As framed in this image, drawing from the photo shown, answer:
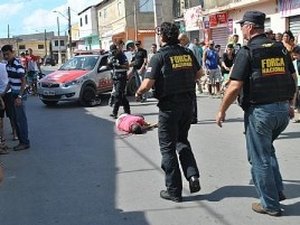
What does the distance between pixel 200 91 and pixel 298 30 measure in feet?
16.9

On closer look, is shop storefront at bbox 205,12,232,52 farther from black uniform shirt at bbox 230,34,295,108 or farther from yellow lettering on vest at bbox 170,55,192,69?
black uniform shirt at bbox 230,34,295,108

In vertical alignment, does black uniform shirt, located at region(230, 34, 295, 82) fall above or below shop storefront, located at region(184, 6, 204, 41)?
below

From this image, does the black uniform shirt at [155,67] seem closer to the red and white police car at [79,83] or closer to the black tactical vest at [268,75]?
the black tactical vest at [268,75]

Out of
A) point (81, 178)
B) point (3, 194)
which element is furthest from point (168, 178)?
point (3, 194)

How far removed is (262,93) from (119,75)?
7353 millimetres

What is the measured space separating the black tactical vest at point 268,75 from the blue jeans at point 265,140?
0.09 metres

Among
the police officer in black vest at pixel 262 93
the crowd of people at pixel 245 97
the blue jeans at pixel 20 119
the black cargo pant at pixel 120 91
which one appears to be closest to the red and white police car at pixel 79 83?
the black cargo pant at pixel 120 91

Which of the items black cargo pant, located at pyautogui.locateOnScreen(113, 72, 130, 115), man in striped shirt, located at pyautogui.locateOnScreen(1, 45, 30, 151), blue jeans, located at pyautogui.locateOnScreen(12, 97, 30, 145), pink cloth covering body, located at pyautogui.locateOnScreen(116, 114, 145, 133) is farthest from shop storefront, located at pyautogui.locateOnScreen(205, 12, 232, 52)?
blue jeans, located at pyautogui.locateOnScreen(12, 97, 30, 145)

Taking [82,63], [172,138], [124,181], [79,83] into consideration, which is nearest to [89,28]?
[82,63]

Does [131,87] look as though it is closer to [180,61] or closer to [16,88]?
[16,88]

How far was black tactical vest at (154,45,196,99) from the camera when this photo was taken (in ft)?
17.5

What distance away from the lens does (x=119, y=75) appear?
1170 centimetres

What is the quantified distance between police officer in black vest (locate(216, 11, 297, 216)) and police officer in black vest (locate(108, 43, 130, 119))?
22.5 feet

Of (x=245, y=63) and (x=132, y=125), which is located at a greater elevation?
(x=245, y=63)
